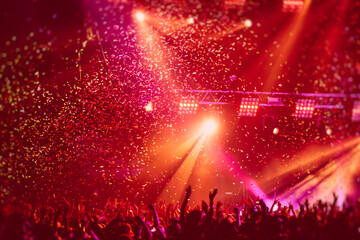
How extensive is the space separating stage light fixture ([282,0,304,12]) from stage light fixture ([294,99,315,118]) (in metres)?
3.96

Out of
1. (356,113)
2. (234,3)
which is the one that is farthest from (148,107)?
(234,3)

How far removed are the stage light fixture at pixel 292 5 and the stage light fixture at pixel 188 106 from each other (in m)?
3.85

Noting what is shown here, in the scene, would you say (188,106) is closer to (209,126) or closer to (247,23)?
(209,126)

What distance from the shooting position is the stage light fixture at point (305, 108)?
5.58m

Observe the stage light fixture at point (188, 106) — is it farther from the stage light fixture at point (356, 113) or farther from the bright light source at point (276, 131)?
the stage light fixture at point (356, 113)

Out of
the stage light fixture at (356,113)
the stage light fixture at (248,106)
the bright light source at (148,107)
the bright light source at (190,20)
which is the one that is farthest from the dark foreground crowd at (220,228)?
the bright light source at (148,107)

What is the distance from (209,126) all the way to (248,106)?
2.26m

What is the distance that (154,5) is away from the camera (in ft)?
6.79

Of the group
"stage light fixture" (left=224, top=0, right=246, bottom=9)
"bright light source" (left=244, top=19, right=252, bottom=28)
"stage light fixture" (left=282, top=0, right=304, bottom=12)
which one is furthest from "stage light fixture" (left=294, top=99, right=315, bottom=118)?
"stage light fixture" (left=224, top=0, right=246, bottom=9)

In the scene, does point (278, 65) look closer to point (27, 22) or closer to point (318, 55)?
point (318, 55)

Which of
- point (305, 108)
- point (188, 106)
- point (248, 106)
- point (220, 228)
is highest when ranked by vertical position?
point (220, 228)

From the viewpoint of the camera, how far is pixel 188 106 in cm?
595

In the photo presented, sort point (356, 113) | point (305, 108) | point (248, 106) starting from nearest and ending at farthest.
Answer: point (356, 113)
point (305, 108)
point (248, 106)

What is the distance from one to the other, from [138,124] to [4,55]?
591 cm
